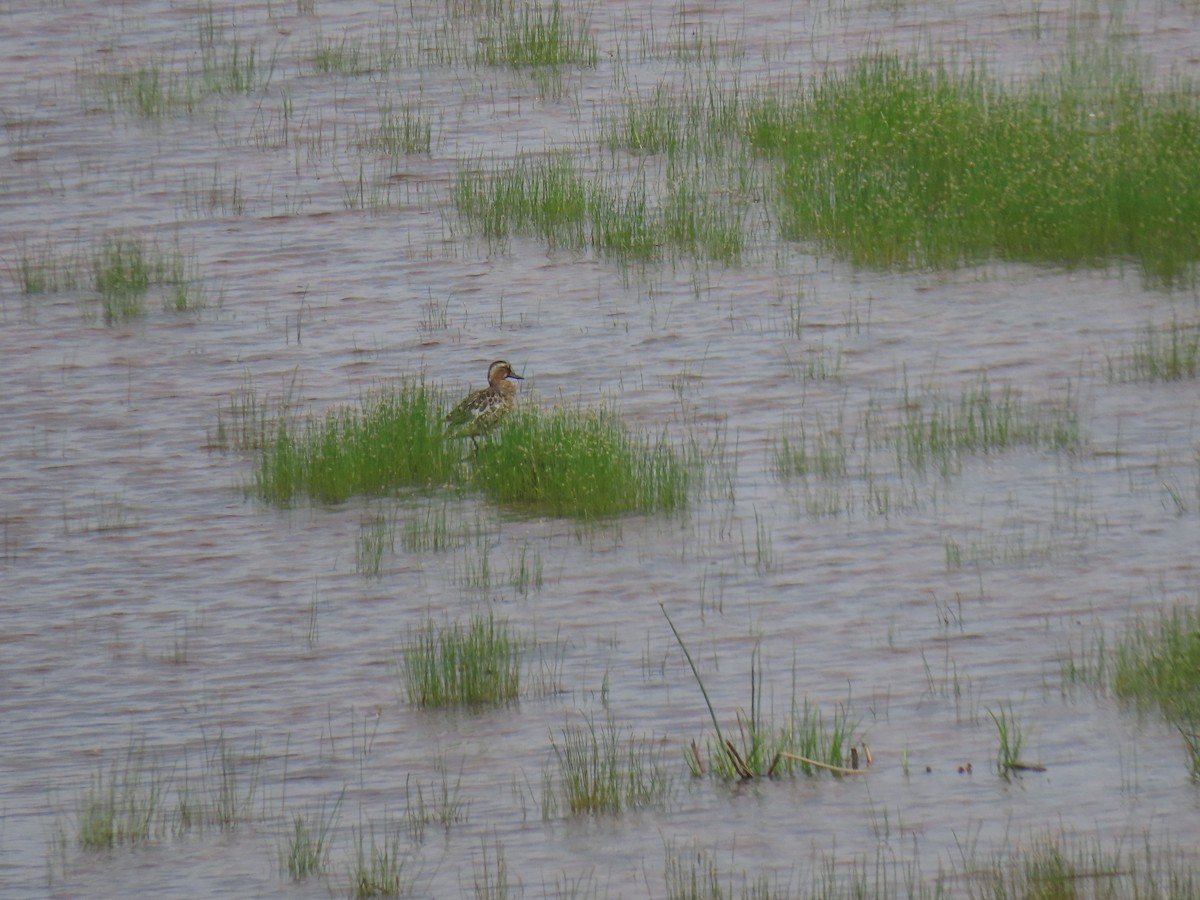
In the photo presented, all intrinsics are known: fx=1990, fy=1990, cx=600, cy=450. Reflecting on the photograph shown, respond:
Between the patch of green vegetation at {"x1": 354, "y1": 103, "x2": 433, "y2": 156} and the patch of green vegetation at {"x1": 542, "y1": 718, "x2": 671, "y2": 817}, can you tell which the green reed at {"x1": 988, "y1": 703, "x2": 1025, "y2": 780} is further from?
the patch of green vegetation at {"x1": 354, "y1": 103, "x2": 433, "y2": 156}

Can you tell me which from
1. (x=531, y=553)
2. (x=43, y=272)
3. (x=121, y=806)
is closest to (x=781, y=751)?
(x=121, y=806)

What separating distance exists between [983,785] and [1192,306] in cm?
658

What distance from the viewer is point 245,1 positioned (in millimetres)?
23016

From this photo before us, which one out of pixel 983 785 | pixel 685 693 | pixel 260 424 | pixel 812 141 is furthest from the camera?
pixel 812 141

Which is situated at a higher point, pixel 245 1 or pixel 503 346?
pixel 245 1

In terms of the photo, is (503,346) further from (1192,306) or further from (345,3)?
(345,3)

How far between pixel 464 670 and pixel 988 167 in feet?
26.0

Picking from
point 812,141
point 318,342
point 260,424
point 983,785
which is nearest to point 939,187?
point 812,141

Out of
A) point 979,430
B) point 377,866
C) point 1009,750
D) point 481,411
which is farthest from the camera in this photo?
point 481,411

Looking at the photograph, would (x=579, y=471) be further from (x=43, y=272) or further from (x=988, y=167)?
(x=43, y=272)

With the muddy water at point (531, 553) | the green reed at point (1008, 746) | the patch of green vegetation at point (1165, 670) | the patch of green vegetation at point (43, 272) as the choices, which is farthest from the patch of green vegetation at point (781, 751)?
the patch of green vegetation at point (43, 272)

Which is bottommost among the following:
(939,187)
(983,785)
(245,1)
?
(983,785)

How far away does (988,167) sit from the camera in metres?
15.1

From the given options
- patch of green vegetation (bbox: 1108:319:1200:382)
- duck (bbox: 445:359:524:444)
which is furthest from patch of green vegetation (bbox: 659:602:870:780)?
patch of green vegetation (bbox: 1108:319:1200:382)
